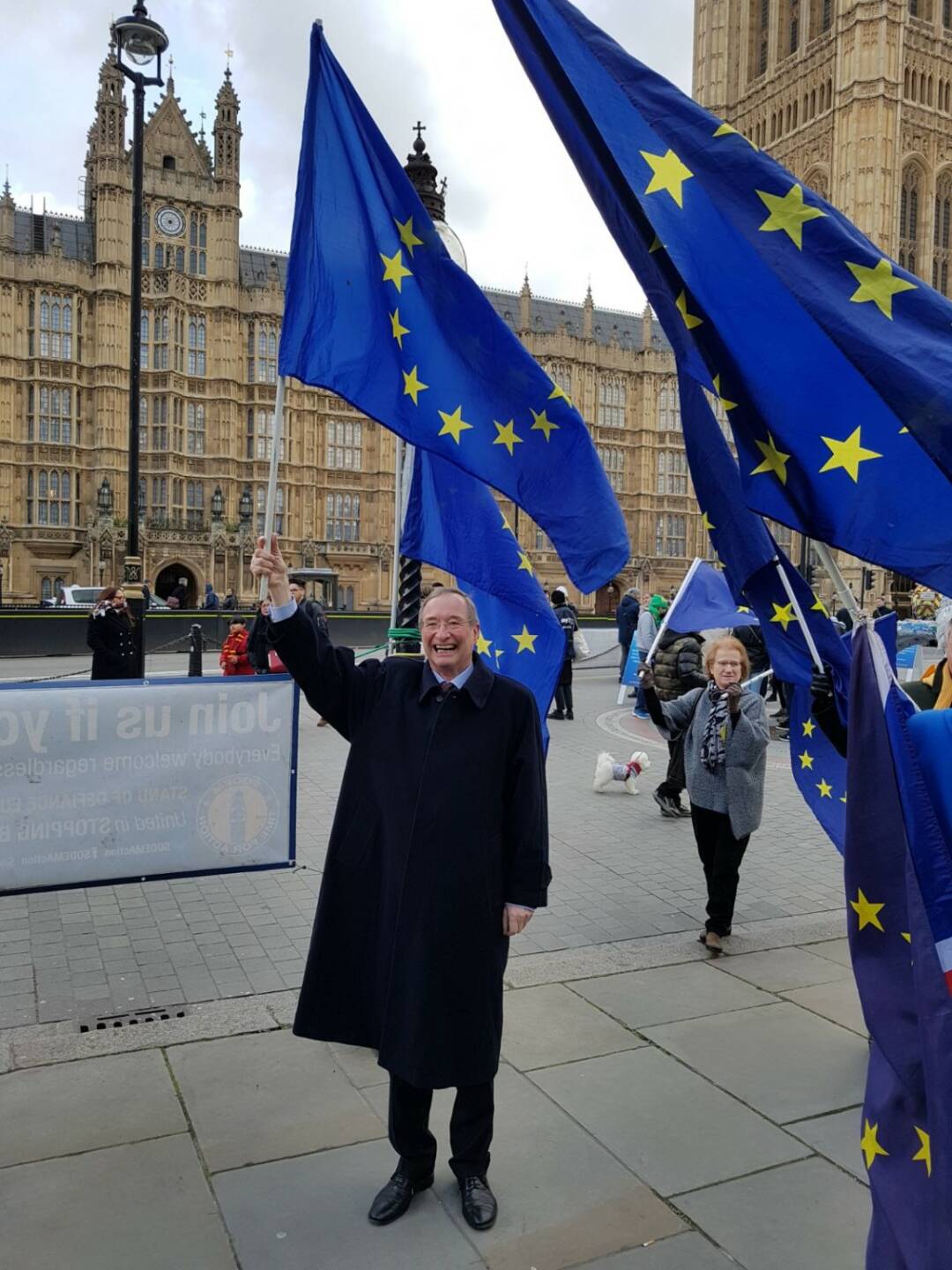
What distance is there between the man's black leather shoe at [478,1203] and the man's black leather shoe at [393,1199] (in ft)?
0.52

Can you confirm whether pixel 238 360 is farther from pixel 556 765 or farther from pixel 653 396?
pixel 556 765

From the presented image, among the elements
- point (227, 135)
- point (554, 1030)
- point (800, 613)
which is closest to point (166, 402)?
point (227, 135)

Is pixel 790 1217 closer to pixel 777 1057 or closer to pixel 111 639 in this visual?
pixel 777 1057

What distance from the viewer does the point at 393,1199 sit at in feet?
9.70

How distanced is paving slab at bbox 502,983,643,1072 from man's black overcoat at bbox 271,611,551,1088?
119cm

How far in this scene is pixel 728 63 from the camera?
209ft

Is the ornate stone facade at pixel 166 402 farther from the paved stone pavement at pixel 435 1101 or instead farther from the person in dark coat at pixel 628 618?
→ the paved stone pavement at pixel 435 1101

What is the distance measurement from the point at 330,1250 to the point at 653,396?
61271 millimetres

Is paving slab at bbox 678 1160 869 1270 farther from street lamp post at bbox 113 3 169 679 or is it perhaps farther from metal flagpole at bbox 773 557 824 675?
street lamp post at bbox 113 3 169 679

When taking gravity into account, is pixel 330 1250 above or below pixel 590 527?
below

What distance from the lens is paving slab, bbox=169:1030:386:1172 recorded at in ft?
10.9

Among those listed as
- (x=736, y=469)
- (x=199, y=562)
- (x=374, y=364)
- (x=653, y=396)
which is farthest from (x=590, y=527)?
(x=653, y=396)

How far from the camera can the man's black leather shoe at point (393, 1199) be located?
115 inches

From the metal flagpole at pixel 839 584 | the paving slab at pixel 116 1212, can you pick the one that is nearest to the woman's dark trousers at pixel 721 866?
the metal flagpole at pixel 839 584
